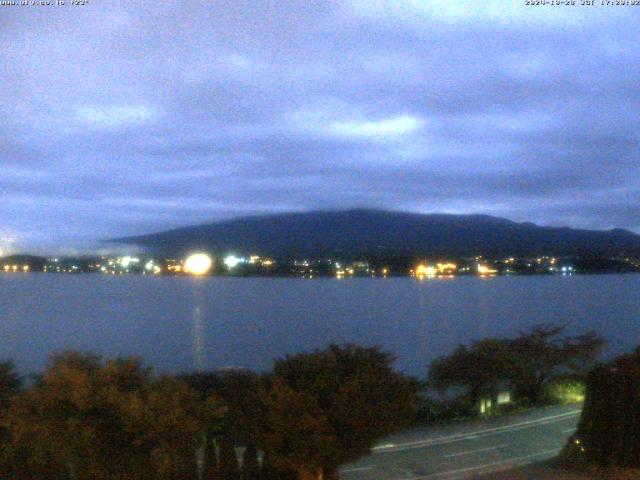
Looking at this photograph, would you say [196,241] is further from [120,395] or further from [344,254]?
[120,395]

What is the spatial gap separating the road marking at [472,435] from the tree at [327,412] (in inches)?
204

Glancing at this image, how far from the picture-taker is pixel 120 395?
1031 cm

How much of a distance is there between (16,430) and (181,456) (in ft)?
7.01

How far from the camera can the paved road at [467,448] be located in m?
15.7

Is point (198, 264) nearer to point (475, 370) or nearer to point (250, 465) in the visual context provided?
point (475, 370)

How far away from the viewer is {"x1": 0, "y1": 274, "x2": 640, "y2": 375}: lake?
5856 centimetres

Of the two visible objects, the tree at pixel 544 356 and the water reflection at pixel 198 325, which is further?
the water reflection at pixel 198 325

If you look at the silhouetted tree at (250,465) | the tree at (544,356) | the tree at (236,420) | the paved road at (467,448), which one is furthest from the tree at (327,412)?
the tree at (544,356)

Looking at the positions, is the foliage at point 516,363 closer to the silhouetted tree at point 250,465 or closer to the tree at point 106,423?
the silhouetted tree at point 250,465

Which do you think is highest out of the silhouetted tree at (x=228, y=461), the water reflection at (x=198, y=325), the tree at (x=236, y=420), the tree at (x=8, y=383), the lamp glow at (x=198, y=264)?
the lamp glow at (x=198, y=264)

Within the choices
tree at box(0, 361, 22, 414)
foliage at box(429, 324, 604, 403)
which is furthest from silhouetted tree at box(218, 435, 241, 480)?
foliage at box(429, 324, 604, 403)

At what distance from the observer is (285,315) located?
271 ft

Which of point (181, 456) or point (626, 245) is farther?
point (626, 245)

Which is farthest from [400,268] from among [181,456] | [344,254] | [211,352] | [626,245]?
[181,456]
